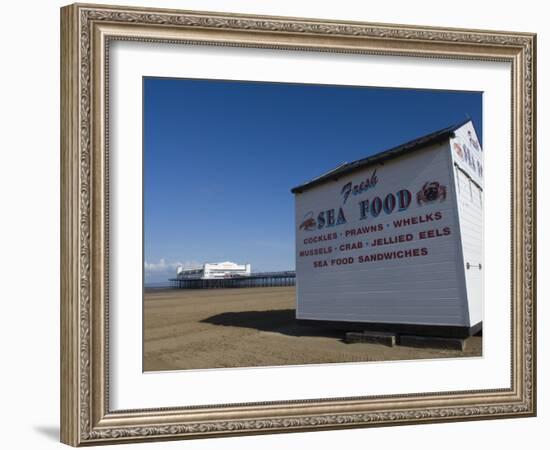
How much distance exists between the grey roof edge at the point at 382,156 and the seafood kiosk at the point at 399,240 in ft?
0.06

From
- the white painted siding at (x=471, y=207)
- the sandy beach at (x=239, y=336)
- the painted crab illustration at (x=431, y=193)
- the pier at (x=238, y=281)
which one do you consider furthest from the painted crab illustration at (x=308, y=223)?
the white painted siding at (x=471, y=207)

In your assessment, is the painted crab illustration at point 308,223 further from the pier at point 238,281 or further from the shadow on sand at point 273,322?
the pier at point 238,281

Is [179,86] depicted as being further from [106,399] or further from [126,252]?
[106,399]

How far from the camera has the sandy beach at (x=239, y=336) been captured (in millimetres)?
6672

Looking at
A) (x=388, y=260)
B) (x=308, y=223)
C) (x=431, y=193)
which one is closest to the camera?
(x=431, y=193)

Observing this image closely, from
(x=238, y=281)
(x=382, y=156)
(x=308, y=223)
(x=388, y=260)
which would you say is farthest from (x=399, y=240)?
(x=238, y=281)

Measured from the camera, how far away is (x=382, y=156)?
31.3 feet

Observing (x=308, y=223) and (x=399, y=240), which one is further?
(x=308, y=223)

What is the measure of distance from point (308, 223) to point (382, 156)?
2234mm

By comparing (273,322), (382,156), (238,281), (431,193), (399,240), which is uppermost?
(382,156)

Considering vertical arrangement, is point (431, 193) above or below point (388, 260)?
above

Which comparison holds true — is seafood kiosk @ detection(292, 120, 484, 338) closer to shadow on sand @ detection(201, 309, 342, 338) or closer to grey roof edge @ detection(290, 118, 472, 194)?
grey roof edge @ detection(290, 118, 472, 194)

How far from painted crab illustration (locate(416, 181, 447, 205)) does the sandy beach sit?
84.1 inches

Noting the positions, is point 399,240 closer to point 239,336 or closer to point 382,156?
point 382,156
